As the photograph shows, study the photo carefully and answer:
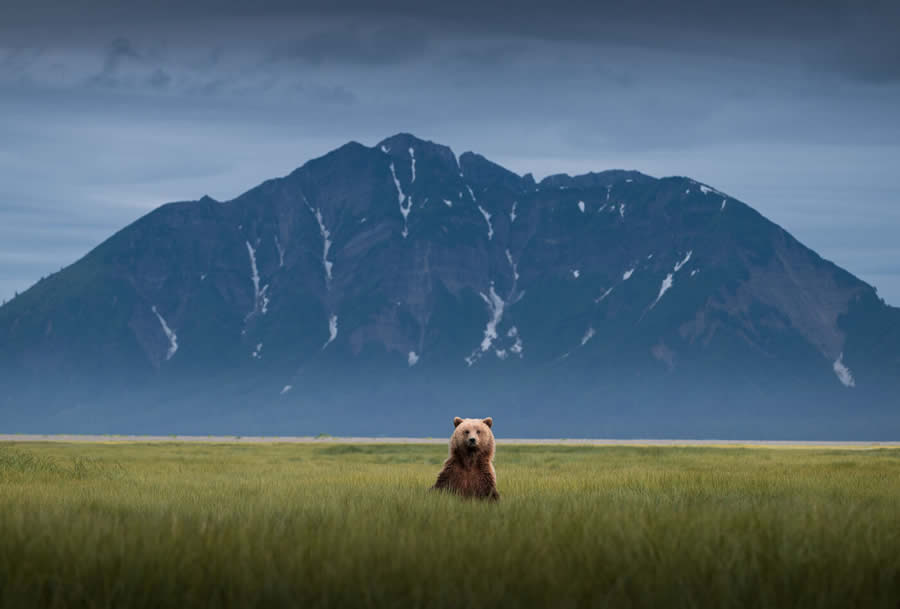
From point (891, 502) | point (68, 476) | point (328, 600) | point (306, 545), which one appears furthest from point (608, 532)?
point (68, 476)

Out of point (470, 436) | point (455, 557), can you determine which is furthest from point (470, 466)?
point (455, 557)

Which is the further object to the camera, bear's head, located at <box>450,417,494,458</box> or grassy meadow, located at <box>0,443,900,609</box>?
bear's head, located at <box>450,417,494,458</box>

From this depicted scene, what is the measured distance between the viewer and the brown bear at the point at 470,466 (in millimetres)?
16500

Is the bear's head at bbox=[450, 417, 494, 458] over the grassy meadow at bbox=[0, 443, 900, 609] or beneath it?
over

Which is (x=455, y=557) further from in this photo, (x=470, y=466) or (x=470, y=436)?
(x=470, y=466)

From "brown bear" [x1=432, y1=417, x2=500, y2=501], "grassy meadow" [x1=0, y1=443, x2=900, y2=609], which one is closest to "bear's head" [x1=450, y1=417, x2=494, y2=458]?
"brown bear" [x1=432, y1=417, x2=500, y2=501]

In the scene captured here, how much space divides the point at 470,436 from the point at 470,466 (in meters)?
0.98

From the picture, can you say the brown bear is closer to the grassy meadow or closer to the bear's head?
the bear's head

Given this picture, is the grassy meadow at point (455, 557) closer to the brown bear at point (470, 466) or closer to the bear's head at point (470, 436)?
the bear's head at point (470, 436)

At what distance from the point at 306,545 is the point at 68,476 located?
1925 centimetres

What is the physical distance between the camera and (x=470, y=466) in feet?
55.0

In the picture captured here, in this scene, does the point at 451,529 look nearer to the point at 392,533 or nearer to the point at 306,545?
the point at 392,533

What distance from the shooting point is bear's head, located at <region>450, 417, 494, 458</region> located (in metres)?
16.3

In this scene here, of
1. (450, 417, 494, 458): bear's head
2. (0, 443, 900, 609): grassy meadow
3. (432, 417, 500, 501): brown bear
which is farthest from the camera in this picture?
(432, 417, 500, 501): brown bear
